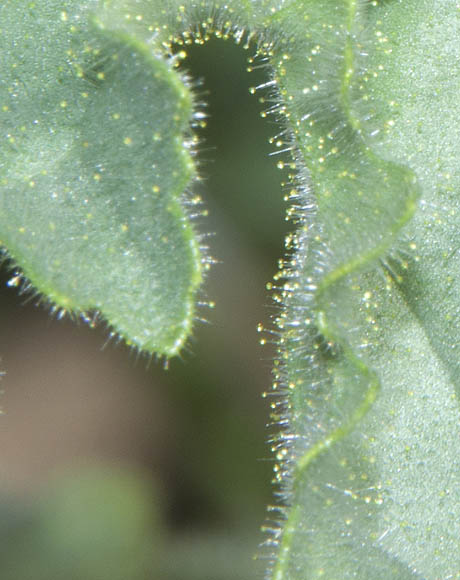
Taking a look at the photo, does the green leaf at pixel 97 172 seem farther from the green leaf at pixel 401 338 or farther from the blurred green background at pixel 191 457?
the blurred green background at pixel 191 457

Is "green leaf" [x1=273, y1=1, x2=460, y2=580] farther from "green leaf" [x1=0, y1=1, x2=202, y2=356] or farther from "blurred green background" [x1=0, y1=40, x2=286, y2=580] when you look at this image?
"blurred green background" [x1=0, y1=40, x2=286, y2=580]

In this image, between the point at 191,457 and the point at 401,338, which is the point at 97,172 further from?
the point at 191,457

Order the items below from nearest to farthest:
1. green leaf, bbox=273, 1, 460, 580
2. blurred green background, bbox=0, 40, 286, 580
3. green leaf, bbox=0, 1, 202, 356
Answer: green leaf, bbox=0, 1, 202, 356
green leaf, bbox=273, 1, 460, 580
blurred green background, bbox=0, 40, 286, 580

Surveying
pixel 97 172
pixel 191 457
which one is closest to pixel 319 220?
pixel 97 172

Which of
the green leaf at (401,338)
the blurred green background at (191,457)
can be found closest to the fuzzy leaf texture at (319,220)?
the green leaf at (401,338)

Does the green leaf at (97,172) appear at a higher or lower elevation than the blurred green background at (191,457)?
higher

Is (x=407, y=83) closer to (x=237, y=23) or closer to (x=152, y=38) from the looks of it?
(x=237, y=23)

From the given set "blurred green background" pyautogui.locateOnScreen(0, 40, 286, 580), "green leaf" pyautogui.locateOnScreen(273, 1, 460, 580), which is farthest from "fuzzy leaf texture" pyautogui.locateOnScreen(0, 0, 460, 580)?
"blurred green background" pyautogui.locateOnScreen(0, 40, 286, 580)
